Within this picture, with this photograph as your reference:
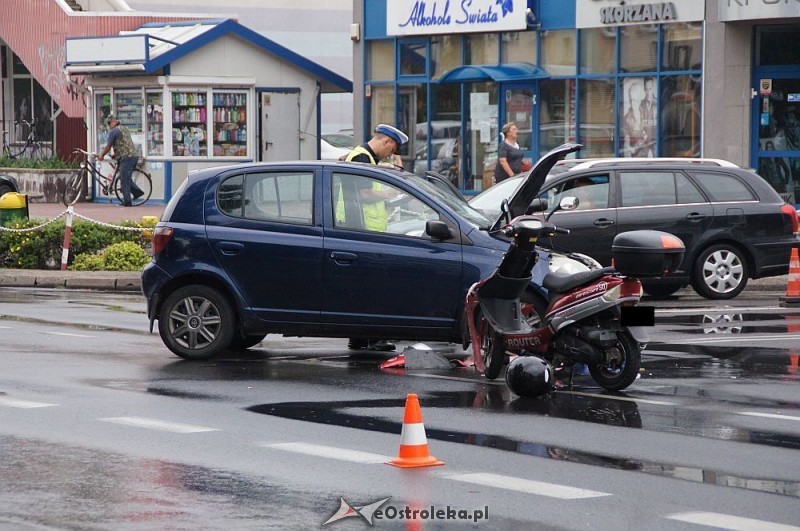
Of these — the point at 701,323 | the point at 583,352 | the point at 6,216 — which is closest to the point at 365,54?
the point at 6,216

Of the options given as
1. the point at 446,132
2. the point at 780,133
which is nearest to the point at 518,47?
the point at 446,132

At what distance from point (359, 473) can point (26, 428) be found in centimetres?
241

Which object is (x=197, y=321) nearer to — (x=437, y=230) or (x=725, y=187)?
(x=437, y=230)

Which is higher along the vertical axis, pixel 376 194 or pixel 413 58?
pixel 413 58

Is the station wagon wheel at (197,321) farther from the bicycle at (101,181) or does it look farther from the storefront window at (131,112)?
the storefront window at (131,112)

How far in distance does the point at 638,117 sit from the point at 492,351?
1702 centimetres

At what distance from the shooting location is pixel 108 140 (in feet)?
102

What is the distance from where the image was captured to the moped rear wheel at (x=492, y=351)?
1104 cm

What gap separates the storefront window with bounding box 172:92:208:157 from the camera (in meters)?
32.0

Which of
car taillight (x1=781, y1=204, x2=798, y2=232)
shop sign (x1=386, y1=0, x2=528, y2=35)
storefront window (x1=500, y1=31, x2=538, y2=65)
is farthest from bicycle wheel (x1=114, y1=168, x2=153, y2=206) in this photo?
car taillight (x1=781, y1=204, x2=798, y2=232)

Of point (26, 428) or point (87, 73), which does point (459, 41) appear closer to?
point (87, 73)

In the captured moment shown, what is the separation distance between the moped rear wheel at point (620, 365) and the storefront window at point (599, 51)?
17.8 meters

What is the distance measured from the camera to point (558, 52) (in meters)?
28.6

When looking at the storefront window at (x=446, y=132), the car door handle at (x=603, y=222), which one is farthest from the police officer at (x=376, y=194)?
the storefront window at (x=446, y=132)
